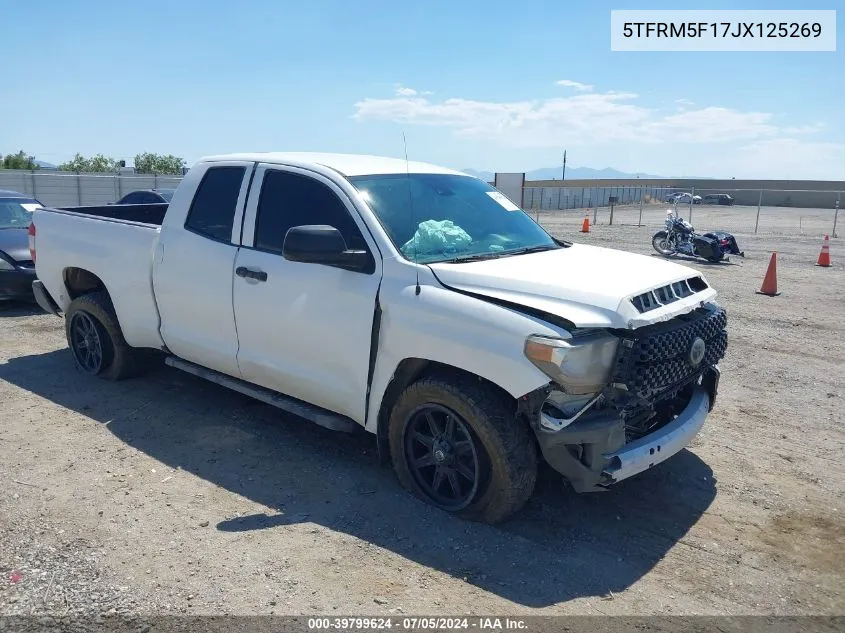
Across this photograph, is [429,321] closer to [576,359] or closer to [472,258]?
[472,258]

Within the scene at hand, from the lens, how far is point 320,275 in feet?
14.3

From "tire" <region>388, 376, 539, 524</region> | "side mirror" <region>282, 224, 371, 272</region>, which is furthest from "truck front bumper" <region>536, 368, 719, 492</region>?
"side mirror" <region>282, 224, 371, 272</region>

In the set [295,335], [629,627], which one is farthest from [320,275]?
[629,627]

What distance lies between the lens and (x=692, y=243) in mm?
16453

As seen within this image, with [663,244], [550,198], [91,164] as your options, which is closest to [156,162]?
[91,164]

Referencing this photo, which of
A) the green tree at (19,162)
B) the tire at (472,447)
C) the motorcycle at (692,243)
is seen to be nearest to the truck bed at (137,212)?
the tire at (472,447)

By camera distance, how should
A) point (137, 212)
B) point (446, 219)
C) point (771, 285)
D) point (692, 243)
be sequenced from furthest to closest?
point (692, 243) < point (771, 285) < point (137, 212) < point (446, 219)

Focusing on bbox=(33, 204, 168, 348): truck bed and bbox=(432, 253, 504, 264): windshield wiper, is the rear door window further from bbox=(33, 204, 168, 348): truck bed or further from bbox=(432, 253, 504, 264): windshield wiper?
bbox=(33, 204, 168, 348): truck bed

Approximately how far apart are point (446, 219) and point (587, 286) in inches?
48.3

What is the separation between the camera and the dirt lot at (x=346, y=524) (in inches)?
131

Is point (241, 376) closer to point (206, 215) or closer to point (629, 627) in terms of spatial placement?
point (206, 215)

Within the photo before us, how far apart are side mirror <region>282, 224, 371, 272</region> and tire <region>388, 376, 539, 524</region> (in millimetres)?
825

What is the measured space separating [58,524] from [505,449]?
251 cm

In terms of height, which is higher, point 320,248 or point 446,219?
point 446,219
